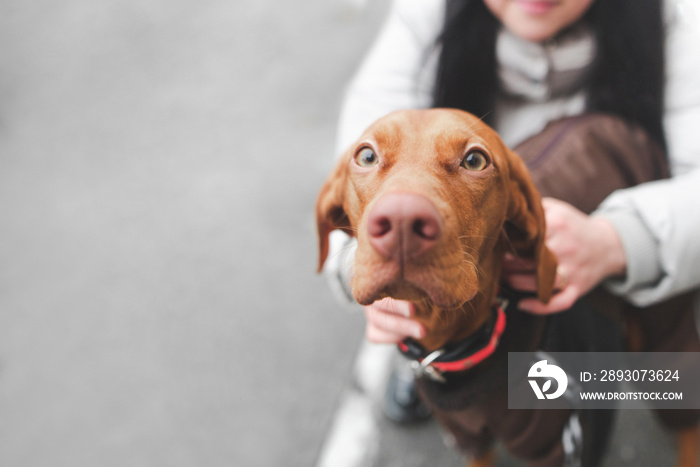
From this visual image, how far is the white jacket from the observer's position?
127cm

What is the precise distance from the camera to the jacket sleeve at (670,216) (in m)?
1.26

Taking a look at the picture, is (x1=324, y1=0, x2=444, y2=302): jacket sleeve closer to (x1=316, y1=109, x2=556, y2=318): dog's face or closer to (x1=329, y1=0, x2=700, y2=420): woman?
(x1=329, y1=0, x2=700, y2=420): woman

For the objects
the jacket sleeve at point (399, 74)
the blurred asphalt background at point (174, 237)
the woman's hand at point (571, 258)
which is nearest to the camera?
the woman's hand at point (571, 258)

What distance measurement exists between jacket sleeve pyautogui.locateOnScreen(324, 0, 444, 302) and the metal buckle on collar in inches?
16.7

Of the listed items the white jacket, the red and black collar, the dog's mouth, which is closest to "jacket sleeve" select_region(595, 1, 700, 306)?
the white jacket

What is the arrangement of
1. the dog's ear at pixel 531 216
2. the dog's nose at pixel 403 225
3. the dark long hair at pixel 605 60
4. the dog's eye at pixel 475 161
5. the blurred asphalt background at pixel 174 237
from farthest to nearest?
the blurred asphalt background at pixel 174 237 < the dark long hair at pixel 605 60 < the dog's ear at pixel 531 216 < the dog's eye at pixel 475 161 < the dog's nose at pixel 403 225

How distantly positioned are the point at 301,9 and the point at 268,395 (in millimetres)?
2590

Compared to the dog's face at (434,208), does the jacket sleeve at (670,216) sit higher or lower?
lower

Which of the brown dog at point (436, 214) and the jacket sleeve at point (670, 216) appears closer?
the brown dog at point (436, 214)

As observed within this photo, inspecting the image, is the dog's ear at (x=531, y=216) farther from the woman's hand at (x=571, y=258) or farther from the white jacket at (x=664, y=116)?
the white jacket at (x=664, y=116)

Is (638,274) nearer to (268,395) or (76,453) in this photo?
(268,395)

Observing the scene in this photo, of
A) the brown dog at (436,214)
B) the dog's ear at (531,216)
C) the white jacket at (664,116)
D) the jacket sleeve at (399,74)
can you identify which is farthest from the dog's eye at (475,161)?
the jacket sleeve at (399,74)
